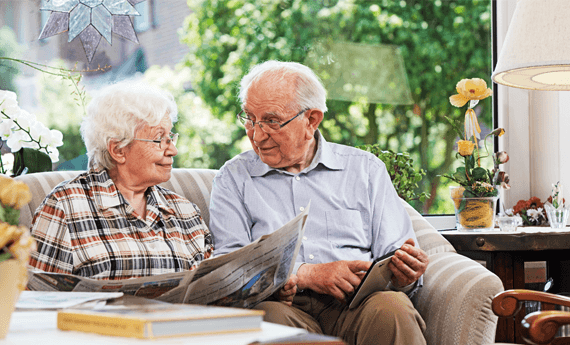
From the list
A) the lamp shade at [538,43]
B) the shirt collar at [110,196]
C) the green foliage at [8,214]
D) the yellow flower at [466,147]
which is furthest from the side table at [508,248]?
the green foliage at [8,214]

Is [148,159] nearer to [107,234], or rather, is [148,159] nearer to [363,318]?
[107,234]

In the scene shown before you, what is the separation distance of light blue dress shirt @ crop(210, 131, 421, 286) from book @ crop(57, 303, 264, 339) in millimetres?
923

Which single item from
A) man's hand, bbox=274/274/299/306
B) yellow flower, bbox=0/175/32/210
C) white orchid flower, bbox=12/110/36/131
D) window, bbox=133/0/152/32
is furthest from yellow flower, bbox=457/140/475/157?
yellow flower, bbox=0/175/32/210

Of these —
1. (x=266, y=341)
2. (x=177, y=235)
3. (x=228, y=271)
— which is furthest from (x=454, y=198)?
(x=266, y=341)

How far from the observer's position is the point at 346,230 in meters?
1.70

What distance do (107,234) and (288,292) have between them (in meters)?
0.49

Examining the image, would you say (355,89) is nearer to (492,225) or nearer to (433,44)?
(433,44)

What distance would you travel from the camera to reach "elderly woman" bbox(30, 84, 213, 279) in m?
1.42

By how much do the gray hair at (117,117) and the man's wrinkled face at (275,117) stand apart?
0.91 feet

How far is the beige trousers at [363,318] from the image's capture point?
1.37 metres

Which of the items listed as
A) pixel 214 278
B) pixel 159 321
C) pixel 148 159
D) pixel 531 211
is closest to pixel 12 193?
pixel 159 321

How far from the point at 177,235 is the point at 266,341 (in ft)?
3.37

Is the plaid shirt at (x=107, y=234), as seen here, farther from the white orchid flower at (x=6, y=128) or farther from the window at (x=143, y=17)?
the window at (x=143, y=17)

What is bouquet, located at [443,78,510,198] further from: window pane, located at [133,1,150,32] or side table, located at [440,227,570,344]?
window pane, located at [133,1,150,32]
